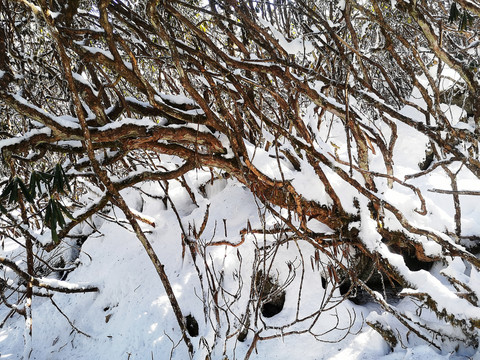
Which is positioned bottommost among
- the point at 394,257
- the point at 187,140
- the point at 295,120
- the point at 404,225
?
the point at 394,257

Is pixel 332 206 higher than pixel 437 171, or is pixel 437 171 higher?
pixel 332 206

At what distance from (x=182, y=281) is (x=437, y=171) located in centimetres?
342

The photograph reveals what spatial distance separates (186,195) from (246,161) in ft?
6.13

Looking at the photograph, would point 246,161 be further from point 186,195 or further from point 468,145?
point 186,195

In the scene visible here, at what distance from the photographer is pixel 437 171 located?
4395 mm

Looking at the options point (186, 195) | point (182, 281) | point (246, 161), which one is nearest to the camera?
point (246, 161)

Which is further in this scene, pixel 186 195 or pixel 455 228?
pixel 186 195

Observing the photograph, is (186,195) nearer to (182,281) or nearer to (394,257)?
(182,281)

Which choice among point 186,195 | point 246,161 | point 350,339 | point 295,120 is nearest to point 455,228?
point 350,339

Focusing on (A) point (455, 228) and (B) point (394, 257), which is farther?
(A) point (455, 228)

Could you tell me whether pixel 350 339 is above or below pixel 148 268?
below

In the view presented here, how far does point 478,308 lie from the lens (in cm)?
235

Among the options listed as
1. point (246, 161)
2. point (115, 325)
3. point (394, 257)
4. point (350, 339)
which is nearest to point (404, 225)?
point (394, 257)

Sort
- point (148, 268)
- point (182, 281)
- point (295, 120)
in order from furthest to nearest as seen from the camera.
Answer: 1. point (148, 268)
2. point (182, 281)
3. point (295, 120)
